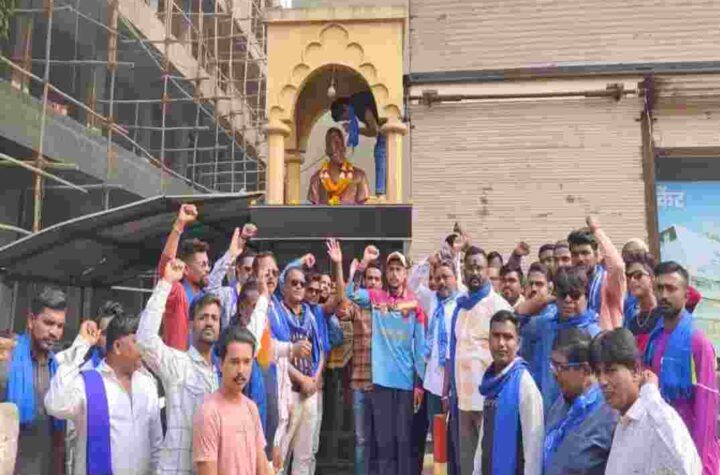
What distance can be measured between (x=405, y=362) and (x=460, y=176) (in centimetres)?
403

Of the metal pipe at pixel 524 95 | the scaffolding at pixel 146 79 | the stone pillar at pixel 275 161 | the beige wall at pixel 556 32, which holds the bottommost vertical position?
the stone pillar at pixel 275 161

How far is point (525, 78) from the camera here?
915 centimetres

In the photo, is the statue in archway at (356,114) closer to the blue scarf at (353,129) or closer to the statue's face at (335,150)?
the blue scarf at (353,129)

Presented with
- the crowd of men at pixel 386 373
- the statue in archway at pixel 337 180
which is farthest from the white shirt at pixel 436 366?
the statue in archway at pixel 337 180

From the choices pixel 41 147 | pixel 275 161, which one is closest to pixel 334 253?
pixel 275 161

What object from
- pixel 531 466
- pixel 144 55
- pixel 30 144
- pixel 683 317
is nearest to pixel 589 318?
pixel 683 317

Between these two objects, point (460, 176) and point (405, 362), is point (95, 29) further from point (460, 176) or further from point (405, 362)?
point (405, 362)

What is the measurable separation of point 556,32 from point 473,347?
5.82 m

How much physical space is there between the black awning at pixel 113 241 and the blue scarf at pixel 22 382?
1.61 m

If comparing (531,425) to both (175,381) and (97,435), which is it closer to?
(175,381)

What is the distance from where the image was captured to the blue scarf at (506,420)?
357cm

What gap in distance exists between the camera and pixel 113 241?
624cm

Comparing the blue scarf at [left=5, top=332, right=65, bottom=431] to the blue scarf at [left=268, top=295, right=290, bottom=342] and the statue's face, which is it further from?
the statue's face

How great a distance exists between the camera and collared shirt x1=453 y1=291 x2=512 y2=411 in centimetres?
485
